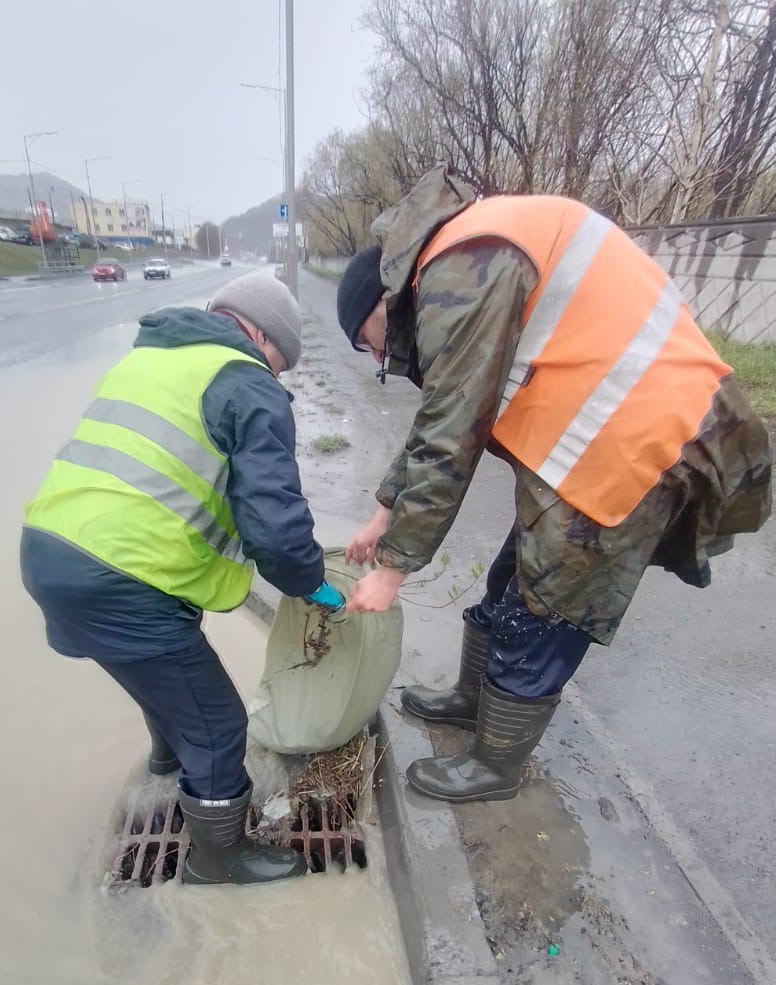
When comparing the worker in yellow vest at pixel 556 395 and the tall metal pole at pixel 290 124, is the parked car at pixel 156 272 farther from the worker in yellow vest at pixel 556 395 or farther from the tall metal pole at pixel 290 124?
the worker in yellow vest at pixel 556 395

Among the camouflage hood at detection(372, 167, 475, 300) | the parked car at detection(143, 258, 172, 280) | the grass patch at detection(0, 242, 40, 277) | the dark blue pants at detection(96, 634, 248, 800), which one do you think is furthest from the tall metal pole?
the parked car at detection(143, 258, 172, 280)

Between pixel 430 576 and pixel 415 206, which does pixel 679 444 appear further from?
pixel 430 576

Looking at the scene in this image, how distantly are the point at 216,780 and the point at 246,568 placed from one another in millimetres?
564

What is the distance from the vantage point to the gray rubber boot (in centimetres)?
224

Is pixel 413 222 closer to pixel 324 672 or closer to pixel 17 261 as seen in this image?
pixel 324 672

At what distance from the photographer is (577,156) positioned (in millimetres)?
13148

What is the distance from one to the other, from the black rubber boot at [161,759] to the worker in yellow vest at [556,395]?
39.4 inches

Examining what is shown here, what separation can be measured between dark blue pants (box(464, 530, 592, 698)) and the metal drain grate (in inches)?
28.0

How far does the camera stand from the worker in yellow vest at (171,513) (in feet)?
4.61

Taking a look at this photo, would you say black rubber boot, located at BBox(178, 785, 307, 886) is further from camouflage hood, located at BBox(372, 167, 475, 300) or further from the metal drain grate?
camouflage hood, located at BBox(372, 167, 475, 300)

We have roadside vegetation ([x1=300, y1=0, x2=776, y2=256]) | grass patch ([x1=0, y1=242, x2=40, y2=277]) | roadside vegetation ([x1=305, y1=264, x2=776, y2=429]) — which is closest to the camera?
roadside vegetation ([x1=305, y1=264, x2=776, y2=429])

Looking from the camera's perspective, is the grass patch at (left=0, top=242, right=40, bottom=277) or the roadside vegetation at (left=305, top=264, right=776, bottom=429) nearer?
the roadside vegetation at (left=305, top=264, right=776, bottom=429)

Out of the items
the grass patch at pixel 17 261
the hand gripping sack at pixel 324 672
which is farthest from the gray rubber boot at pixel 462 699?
the grass patch at pixel 17 261

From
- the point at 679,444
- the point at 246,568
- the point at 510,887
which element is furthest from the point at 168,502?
the point at 510,887
